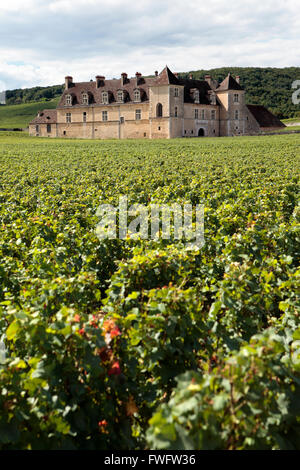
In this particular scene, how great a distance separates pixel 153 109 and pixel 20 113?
85.3 meters

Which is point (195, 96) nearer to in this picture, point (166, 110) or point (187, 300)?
point (166, 110)

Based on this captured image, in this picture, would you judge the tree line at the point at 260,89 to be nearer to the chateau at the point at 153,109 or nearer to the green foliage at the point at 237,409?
the chateau at the point at 153,109

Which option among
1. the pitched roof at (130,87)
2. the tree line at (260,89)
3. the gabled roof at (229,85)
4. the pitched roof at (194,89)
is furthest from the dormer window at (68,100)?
the tree line at (260,89)

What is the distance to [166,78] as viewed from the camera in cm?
6606

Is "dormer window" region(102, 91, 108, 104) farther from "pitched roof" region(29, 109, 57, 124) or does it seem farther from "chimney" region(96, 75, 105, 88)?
"pitched roof" region(29, 109, 57, 124)

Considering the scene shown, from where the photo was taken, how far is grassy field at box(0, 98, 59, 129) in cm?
12833

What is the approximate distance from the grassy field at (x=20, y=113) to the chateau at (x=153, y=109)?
5414 centimetres

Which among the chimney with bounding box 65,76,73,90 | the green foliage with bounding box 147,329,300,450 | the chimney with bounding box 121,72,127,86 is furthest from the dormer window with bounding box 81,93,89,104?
the green foliage with bounding box 147,329,300,450

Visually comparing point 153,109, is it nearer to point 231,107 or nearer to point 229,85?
point 231,107

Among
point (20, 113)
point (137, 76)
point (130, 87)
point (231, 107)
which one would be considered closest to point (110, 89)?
point (130, 87)

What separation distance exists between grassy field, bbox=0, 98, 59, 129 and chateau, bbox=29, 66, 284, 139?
54136 millimetres

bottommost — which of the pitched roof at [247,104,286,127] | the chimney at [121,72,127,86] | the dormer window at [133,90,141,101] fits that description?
the pitched roof at [247,104,286,127]

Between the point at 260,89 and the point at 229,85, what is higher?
the point at 260,89
